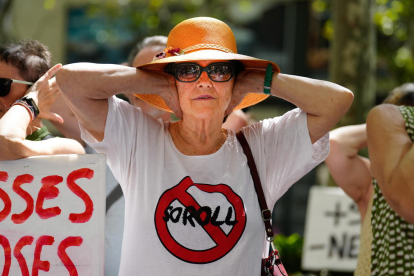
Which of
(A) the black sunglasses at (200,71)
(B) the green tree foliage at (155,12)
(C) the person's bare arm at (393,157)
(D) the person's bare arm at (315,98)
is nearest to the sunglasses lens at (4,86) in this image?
(A) the black sunglasses at (200,71)

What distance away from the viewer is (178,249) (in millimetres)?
2434

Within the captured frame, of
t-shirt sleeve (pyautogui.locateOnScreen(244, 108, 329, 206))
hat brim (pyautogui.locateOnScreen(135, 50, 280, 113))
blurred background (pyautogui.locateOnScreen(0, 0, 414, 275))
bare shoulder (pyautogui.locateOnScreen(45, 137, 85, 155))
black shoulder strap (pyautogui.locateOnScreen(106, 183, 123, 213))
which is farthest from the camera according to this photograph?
blurred background (pyautogui.locateOnScreen(0, 0, 414, 275))

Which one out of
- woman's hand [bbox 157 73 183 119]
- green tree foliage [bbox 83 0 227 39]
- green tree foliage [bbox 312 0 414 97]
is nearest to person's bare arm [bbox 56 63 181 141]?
woman's hand [bbox 157 73 183 119]

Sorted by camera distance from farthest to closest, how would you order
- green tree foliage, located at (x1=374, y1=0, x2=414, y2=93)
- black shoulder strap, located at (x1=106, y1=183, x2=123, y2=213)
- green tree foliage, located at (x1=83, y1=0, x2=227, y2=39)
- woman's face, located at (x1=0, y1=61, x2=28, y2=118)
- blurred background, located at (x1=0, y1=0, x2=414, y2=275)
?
green tree foliage, located at (x1=83, y1=0, x2=227, y2=39), blurred background, located at (x1=0, y1=0, x2=414, y2=275), green tree foliage, located at (x1=374, y1=0, x2=414, y2=93), black shoulder strap, located at (x1=106, y1=183, x2=123, y2=213), woman's face, located at (x1=0, y1=61, x2=28, y2=118)

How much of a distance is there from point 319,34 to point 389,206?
38.4 ft

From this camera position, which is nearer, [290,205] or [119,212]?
[119,212]

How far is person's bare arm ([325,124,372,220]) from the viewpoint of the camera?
3.54 metres

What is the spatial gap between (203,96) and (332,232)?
2838 millimetres

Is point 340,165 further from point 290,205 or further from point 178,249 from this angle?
point 290,205

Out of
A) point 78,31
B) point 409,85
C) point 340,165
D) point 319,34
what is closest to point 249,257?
point 340,165

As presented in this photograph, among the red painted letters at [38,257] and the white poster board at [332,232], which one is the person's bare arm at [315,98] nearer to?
the red painted letters at [38,257]

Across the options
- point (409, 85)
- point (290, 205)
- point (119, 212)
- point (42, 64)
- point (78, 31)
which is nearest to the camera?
point (42, 64)

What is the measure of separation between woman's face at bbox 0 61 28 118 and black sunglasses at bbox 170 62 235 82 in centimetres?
87

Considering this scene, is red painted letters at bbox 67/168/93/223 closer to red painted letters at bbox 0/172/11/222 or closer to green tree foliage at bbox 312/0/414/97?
red painted letters at bbox 0/172/11/222
